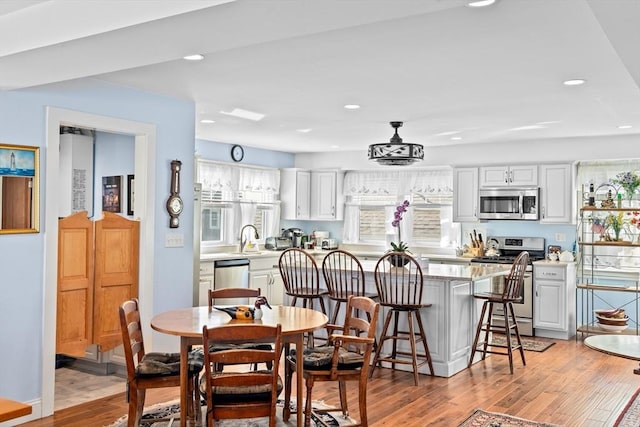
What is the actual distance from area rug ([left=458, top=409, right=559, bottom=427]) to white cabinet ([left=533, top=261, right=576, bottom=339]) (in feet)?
10.5

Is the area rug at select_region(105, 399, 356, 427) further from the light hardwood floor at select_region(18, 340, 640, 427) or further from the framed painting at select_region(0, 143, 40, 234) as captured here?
the framed painting at select_region(0, 143, 40, 234)

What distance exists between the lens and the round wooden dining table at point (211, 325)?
131 inches

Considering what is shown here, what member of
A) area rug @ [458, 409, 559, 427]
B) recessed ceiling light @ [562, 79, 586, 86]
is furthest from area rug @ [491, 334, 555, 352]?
recessed ceiling light @ [562, 79, 586, 86]

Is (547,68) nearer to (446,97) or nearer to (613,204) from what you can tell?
(446,97)

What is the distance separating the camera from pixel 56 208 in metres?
4.22

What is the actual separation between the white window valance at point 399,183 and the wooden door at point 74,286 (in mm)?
5025

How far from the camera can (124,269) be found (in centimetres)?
494

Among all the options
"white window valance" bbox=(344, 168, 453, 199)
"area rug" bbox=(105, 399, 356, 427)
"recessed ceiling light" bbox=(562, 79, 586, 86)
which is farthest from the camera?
"white window valance" bbox=(344, 168, 453, 199)

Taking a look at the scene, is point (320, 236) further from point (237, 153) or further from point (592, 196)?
point (592, 196)

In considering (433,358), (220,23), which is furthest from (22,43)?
(433,358)

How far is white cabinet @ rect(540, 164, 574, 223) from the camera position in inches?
286

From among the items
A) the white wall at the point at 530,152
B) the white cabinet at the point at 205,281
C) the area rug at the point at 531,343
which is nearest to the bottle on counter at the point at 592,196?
the white wall at the point at 530,152

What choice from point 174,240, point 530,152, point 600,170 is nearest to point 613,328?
point 600,170

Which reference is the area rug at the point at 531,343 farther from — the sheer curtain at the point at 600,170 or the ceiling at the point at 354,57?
the ceiling at the point at 354,57
